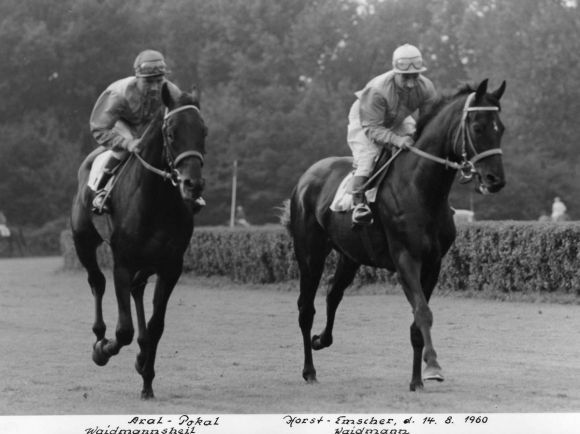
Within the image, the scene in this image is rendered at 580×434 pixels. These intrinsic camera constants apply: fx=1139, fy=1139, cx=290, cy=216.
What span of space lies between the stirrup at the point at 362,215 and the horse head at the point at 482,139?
2.91 feet

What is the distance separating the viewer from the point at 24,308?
16.1 meters

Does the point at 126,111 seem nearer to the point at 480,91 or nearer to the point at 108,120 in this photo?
the point at 108,120

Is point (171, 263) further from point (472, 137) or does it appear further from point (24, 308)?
point (24, 308)

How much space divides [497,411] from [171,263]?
2.62 m

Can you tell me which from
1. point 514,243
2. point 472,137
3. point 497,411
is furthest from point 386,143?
point 514,243

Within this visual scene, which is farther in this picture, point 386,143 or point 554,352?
point 554,352

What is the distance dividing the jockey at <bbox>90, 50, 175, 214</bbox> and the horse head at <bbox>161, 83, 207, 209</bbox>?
0.71 m

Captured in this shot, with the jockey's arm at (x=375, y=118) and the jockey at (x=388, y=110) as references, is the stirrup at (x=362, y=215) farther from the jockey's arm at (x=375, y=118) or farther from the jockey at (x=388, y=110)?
the jockey's arm at (x=375, y=118)

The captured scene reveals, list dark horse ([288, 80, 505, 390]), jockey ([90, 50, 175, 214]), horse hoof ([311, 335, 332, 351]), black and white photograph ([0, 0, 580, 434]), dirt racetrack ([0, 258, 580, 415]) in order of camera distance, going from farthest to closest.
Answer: horse hoof ([311, 335, 332, 351]) → jockey ([90, 50, 175, 214]) → dark horse ([288, 80, 505, 390]) → dirt racetrack ([0, 258, 580, 415]) → black and white photograph ([0, 0, 580, 434])

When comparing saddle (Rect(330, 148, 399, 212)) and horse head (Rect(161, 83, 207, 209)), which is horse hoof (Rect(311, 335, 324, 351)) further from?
horse head (Rect(161, 83, 207, 209))

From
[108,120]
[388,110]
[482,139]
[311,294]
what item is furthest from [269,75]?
[482,139]

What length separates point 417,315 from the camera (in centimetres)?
796

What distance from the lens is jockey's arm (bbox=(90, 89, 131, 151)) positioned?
8.78m

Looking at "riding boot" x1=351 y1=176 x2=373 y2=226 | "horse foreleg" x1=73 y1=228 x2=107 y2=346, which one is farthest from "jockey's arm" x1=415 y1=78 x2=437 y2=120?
"horse foreleg" x1=73 y1=228 x2=107 y2=346
